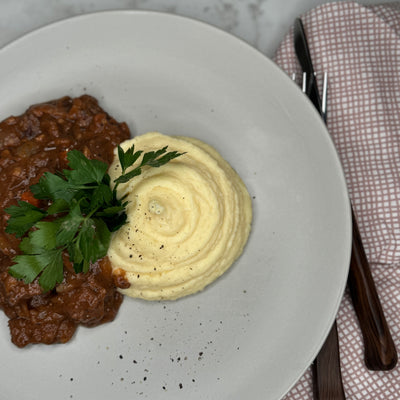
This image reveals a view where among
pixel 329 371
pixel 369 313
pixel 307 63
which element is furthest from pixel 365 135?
pixel 329 371

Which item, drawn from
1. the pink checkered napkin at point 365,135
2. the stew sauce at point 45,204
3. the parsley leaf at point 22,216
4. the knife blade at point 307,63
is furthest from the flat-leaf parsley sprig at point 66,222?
the pink checkered napkin at point 365,135

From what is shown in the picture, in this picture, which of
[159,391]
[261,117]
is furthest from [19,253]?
[261,117]

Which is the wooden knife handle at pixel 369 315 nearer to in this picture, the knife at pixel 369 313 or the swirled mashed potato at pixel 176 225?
the knife at pixel 369 313

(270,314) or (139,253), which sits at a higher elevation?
(139,253)

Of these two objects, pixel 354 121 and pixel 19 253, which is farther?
pixel 354 121

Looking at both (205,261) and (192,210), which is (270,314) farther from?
(192,210)

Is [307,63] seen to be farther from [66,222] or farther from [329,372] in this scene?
[329,372]
